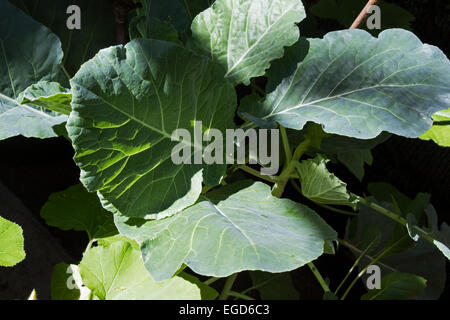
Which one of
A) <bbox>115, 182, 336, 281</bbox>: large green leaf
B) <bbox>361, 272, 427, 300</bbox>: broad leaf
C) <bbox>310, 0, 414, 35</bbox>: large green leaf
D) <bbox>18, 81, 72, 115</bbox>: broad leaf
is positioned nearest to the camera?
<bbox>115, 182, 336, 281</bbox>: large green leaf

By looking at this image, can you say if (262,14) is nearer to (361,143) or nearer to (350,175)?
(361,143)

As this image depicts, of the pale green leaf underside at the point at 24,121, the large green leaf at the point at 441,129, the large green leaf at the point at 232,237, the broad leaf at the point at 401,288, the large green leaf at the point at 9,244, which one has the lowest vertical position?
the broad leaf at the point at 401,288

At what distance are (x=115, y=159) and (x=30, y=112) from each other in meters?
0.26

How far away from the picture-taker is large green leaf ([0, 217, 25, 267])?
79 centimetres

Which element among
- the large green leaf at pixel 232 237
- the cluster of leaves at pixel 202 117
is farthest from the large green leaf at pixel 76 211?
the large green leaf at pixel 232 237

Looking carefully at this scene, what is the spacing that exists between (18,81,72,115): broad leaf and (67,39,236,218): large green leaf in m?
0.09

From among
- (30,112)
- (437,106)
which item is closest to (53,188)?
(30,112)

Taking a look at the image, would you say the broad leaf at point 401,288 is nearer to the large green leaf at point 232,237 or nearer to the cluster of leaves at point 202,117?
the cluster of leaves at point 202,117

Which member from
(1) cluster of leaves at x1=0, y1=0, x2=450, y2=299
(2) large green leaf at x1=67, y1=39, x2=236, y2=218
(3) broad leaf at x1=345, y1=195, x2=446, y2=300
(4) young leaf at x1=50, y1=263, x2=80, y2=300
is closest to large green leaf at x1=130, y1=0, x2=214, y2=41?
(1) cluster of leaves at x1=0, y1=0, x2=450, y2=299

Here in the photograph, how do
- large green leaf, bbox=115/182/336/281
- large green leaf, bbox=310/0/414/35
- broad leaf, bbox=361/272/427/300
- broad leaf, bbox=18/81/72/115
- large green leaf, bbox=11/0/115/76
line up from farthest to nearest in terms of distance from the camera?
1. large green leaf, bbox=310/0/414/35
2. large green leaf, bbox=11/0/115/76
3. broad leaf, bbox=361/272/427/300
4. broad leaf, bbox=18/81/72/115
5. large green leaf, bbox=115/182/336/281

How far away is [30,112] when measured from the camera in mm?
873

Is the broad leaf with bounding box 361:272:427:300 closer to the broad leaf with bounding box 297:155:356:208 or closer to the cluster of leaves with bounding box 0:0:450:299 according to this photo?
the cluster of leaves with bounding box 0:0:450:299

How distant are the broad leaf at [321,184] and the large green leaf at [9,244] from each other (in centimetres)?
48

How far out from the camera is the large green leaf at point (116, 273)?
0.80 meters
